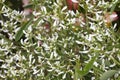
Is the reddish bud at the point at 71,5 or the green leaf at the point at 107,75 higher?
the reddish bud at the point at 71,5

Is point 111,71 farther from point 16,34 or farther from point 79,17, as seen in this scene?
point 16,34

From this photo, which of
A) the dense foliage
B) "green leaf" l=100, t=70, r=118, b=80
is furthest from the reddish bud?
"green leaf" l=100, t=70, r=118, b=80

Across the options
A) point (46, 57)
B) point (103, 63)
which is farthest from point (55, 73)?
point (103, 63)

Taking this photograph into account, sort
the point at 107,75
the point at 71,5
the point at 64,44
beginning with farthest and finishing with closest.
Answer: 1. the point at 71,5
2. the point at 64,44
3. the point at 107,75

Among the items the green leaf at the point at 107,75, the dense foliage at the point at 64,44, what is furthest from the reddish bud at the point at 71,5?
the green leaf at the point at 107,75

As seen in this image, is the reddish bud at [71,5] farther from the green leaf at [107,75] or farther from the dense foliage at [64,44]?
the green leaf at [107,75]

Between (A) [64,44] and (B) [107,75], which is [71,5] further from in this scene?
(B) [107,75]

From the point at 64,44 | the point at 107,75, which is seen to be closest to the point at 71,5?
the point at 64,44

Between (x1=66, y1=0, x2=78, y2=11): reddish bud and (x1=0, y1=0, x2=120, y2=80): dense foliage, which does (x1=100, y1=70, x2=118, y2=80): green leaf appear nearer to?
(x1=0, y1=0, x2=120, y2=80): dense foliage
